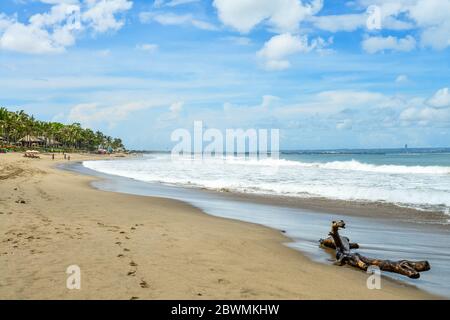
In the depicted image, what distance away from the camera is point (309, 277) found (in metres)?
6.15

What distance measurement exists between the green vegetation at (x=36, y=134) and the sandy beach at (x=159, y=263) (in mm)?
91854

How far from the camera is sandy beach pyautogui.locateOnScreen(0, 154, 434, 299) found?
5133 millimetres

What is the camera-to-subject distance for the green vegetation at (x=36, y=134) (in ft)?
313

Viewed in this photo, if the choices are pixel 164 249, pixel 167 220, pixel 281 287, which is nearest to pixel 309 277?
pixel 281 287

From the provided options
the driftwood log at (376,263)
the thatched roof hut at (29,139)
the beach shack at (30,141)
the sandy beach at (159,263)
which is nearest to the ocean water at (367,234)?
the driftwood log at (376,263)

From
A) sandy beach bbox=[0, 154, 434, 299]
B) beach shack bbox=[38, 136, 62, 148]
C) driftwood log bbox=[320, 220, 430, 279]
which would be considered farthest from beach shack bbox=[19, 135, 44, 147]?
driftwood log bbox=[320, 220, 430, 279]

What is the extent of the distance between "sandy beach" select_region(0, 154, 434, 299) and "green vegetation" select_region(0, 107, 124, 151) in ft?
301

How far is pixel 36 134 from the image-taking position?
11319 cm

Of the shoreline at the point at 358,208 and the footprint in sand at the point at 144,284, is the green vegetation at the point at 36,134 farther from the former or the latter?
the footprint in sand at the point at 144,284

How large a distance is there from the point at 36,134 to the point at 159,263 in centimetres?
11962

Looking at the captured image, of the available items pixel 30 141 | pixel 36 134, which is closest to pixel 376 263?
pixel 30 141

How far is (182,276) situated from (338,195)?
583 inches

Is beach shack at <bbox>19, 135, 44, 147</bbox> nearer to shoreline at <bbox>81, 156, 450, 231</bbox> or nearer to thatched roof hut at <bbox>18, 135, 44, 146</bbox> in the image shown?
thatched roof hut at <bbox>18, 135, 44, 146</bbox>
